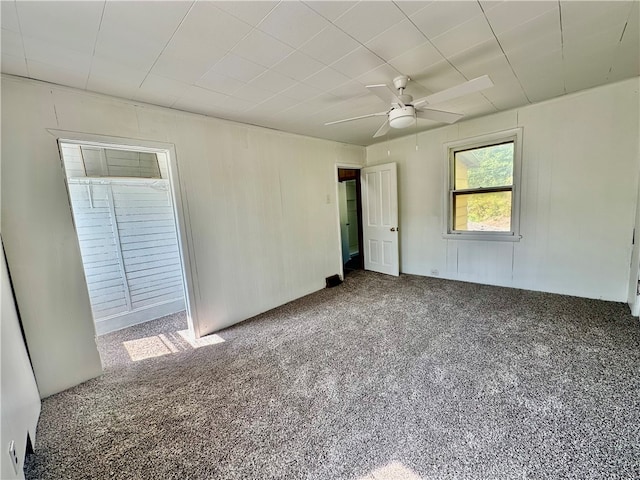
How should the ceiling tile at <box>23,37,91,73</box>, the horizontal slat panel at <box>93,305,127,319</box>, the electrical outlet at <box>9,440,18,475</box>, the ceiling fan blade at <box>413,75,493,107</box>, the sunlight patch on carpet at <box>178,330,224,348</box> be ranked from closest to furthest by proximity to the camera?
1. the electrical outlet at <box>9,440,18,475</box>
2. the ceiling tile at <box>23,37,91,73</box>
3. the ceiling fan blade at <box>413,75,493,107</box>
4. the sunlight patch on carpet at <box>178,330,224,348</box>
5. the horizontal slat panel at <box>93,305,127,319</box>

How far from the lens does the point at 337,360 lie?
2326 millimetres

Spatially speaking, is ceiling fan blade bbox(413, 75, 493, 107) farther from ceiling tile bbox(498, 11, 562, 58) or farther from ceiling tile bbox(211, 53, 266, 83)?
ceiling tile bbox(211, 53, 266, 83)

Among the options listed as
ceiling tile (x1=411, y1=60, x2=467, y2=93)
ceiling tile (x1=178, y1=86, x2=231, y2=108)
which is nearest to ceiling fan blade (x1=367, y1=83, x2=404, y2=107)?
ceiling tile (x1=411, y1=60, x2=467, y2=93)

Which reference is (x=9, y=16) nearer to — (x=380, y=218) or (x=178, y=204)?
(x=178, y=204)

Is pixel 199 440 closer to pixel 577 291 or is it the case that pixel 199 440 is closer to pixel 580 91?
pixel 577 291

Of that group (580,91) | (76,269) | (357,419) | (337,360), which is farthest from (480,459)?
(580,91)

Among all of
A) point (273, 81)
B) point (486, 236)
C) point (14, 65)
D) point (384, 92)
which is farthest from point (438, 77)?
point (14, 65)

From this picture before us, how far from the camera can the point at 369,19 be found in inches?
61.3

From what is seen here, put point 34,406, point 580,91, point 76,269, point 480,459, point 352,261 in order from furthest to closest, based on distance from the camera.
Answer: point 352,261
point 580,91
point 76,269
point 34,406
point 480,459

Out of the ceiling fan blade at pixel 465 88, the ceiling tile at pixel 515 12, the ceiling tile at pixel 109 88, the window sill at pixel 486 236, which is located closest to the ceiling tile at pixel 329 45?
the ceiling fan blade at pixel 465 88

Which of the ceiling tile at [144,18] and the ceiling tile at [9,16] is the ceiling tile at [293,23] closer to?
the ceiling tile at [144,18]

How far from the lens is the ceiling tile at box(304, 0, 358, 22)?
1411mm

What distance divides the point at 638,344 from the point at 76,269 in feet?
15.7

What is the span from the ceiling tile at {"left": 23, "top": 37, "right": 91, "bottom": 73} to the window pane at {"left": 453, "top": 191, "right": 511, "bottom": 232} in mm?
4359
